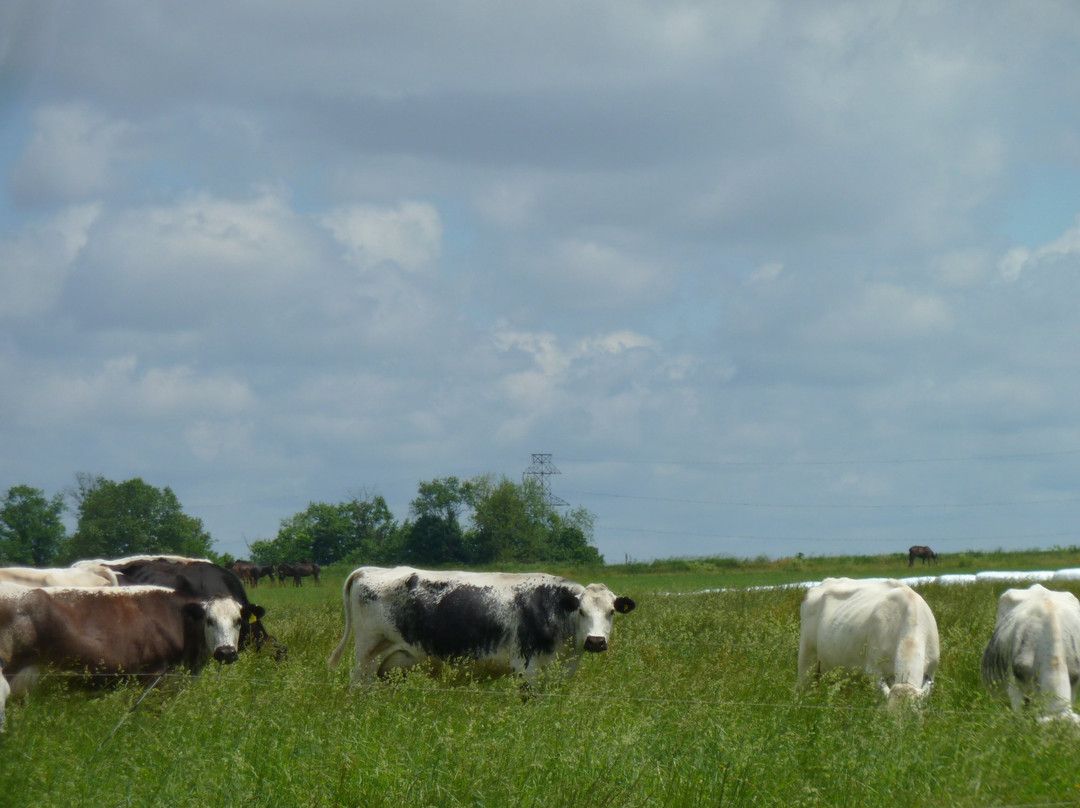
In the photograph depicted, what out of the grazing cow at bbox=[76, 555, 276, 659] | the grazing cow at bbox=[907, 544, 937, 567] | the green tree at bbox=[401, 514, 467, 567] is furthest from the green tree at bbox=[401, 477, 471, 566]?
the grazing cow at bbox=[76, 555, 276, 659]

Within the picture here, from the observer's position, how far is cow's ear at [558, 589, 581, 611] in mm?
11797

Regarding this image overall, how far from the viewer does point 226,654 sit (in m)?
10.6

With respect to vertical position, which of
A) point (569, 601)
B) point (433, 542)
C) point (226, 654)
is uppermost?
point (433, 542)

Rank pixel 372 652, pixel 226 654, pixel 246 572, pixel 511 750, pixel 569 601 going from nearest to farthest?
pixel 511 750, pixel 226 654, pixel 569 601, pixel 372 652, pixel 246 572

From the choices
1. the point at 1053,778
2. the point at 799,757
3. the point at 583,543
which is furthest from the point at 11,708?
the point at 583,543

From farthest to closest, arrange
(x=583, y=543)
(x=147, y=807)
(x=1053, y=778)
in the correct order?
1. (x=583, y=543)
2. (x=1053, y=778)
3. (x=147, y=807)

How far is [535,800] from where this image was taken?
244 inches

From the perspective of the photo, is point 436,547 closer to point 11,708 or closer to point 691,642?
point 691,642

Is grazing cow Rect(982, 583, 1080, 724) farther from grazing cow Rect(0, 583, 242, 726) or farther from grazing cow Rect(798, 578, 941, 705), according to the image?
grazing cow Rect(0, 583, 242, 726)

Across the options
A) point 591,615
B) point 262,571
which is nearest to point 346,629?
point 591,615

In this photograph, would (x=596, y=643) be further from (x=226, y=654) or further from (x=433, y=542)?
(x=433, y=542)

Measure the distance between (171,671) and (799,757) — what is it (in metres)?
6.08

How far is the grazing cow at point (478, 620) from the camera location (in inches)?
466

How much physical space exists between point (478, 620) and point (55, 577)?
4928 mm
